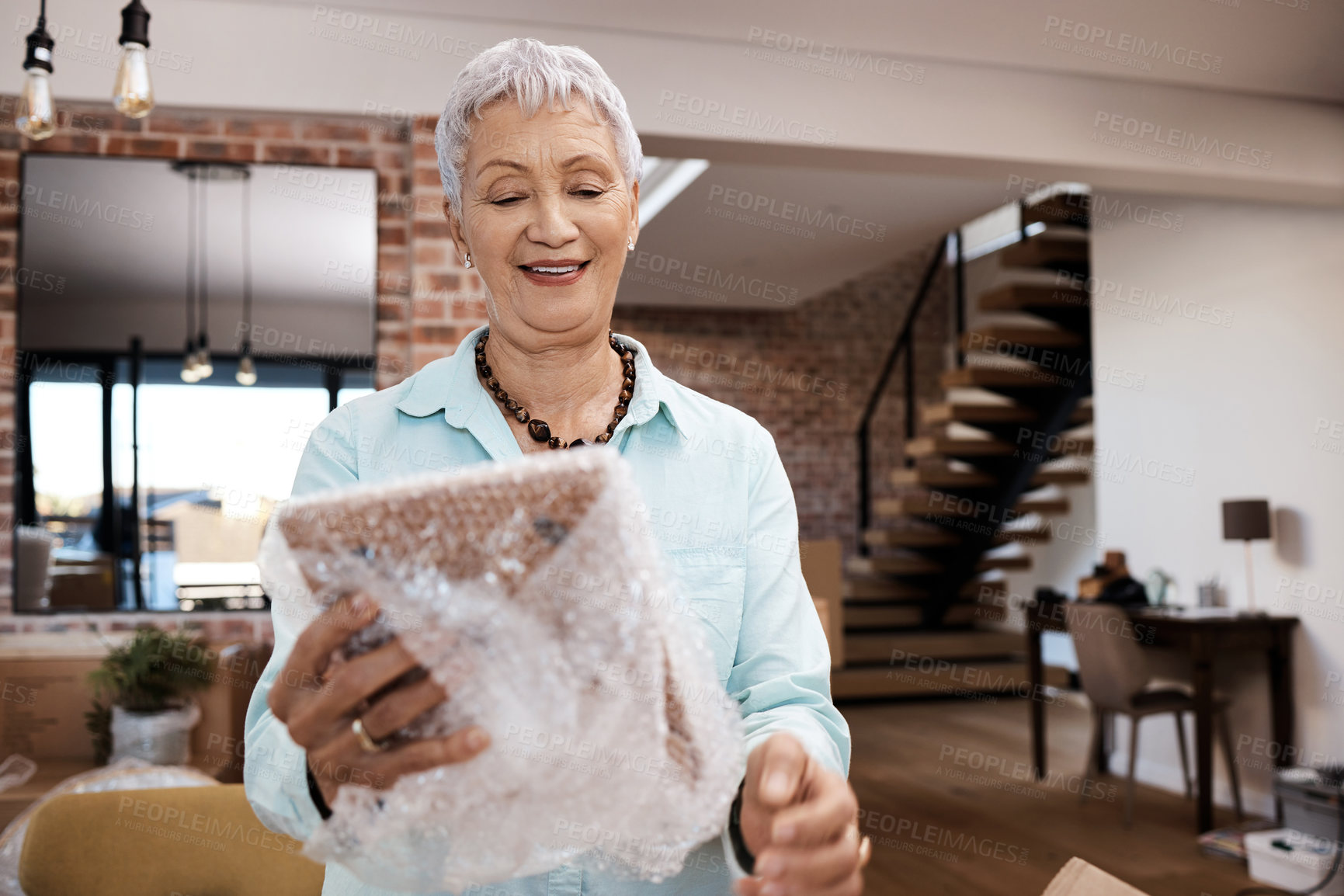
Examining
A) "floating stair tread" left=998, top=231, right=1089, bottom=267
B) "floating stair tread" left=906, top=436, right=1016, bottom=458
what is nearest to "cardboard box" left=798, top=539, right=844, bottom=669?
"floating stair tread" left=998, top=231, right=1089, bottom=267

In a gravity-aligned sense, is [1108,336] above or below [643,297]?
below

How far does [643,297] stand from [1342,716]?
5.80m

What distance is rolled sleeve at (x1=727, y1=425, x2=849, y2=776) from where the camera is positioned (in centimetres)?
86

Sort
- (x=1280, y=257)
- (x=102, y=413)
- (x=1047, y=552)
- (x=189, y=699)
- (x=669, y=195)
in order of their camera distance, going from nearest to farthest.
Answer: (x=189, y=699)
(x=102, y=413)
(x=1280, y=257)
(x=669, y=195)
(x=1047, y=552)

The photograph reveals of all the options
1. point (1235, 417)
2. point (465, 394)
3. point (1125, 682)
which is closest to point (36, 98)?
point (465, 394)

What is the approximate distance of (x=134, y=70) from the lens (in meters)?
2.13

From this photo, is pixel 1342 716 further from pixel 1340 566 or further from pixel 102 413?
pixel 102 413

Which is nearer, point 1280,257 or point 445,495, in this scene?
point 445,495

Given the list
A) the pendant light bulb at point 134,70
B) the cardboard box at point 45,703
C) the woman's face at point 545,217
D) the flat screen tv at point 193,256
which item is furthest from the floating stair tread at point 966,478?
the woman's face at point 545,217

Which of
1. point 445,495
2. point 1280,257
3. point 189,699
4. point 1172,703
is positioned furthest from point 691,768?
point 1280,257

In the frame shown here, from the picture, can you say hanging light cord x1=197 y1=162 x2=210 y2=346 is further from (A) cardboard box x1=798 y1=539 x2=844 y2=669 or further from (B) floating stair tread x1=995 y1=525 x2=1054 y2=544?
(B) floating stair tread x1=995 y1=525 x2=1054 y2=544

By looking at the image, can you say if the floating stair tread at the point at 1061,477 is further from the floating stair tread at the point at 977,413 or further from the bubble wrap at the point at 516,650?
the bubble wrap at the point at 516,650

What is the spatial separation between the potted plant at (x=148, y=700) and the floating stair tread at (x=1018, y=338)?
5311mm

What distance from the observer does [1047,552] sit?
8.59 metres
